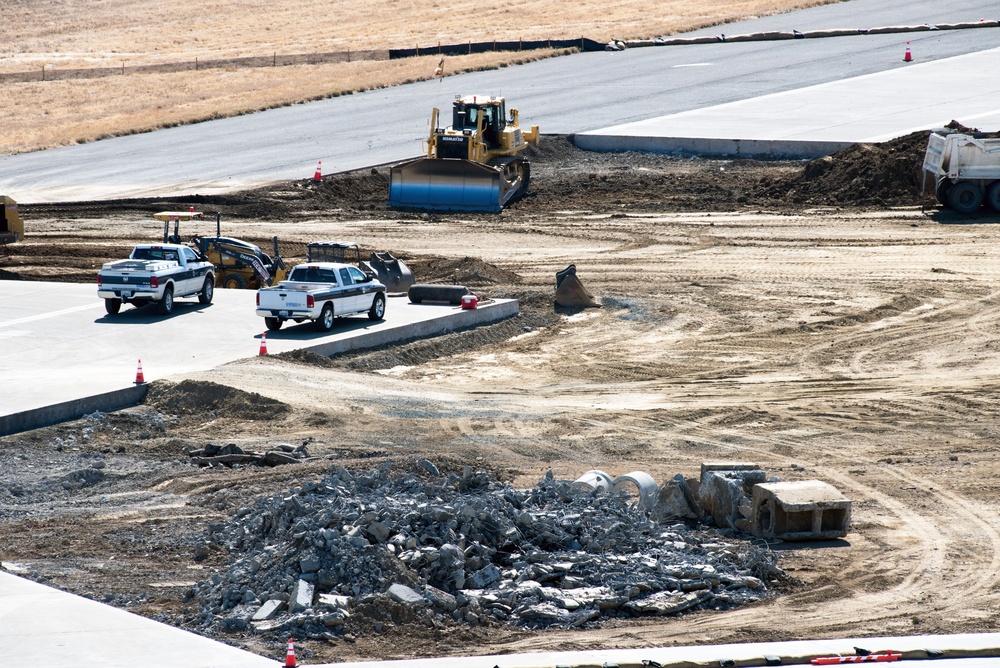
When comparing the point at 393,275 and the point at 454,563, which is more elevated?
the point at 393,275

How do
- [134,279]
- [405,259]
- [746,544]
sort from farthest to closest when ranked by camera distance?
[405,259]
[134,279]
[746,544]

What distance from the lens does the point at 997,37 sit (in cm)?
6538

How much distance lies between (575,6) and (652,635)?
80.0m

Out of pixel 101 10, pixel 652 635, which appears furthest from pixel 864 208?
pixel 101 10

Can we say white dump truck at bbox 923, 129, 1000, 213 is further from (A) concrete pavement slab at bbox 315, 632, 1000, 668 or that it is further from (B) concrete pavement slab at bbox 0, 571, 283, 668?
(B) concrete pavement slab at bbox 0, 571, 283, 668

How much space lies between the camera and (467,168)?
1577 inches

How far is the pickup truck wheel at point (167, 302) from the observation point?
26188 mm

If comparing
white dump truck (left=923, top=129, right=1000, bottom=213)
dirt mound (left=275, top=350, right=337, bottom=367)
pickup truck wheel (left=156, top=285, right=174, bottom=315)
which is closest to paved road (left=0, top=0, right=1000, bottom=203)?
white dump truck (left=923, top=129, right=1000, bottom=213)

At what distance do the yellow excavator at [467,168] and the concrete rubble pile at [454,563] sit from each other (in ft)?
85.5

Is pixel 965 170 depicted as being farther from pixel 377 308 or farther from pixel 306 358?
pixel 306 358

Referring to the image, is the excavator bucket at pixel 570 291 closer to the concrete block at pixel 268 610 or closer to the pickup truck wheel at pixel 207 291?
the pickup truck wheel at pixel 207 291

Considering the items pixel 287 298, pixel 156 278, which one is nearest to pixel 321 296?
pixel 287 298

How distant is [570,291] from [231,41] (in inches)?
2442

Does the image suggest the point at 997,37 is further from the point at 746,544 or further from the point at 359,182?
the point at 746,544
